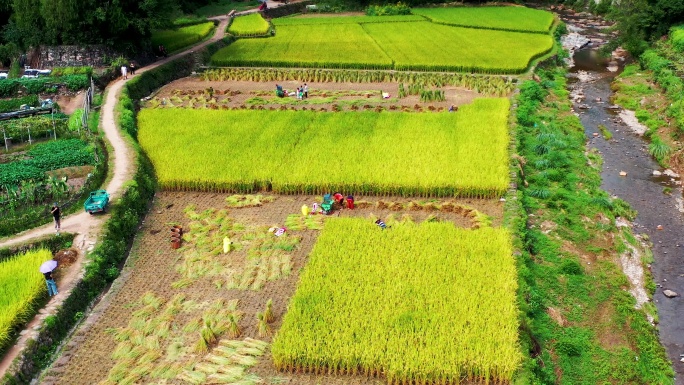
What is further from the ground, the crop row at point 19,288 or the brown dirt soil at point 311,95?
the brown dirt soil at point 311,95

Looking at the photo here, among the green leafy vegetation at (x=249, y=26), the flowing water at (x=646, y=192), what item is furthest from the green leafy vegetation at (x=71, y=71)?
the flowing water at (x=646, y=192)

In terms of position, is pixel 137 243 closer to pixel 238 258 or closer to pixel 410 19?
pixel 238 258

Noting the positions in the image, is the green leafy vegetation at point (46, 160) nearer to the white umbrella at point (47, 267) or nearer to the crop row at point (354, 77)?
the white umbrella at point (47, 267)

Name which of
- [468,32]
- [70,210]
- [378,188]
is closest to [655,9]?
[468,32]

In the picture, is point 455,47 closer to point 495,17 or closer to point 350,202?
point 495,17

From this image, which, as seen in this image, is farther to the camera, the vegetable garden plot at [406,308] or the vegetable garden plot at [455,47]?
the vegetable garden plot at [455,47]

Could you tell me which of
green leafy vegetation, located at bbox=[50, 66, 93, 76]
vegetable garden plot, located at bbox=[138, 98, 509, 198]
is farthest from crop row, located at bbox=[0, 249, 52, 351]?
green leafy vegetation, located at bbox=[50, 66, 93, 76]

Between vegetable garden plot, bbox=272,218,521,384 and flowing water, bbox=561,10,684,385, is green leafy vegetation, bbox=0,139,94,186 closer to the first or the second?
vegetable garden plot, bbox=272,218,521,384
